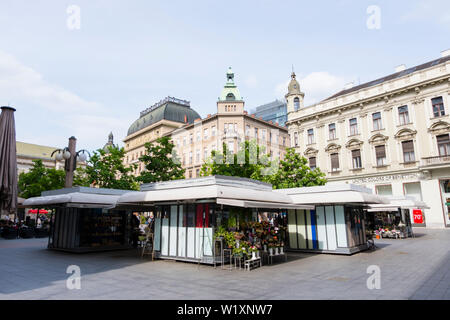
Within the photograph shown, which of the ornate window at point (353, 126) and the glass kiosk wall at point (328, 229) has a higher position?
the ornate window at point (353, 126)

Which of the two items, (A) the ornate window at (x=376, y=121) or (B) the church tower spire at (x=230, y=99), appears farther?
(B) the church tower spire at (x=230, y=99)

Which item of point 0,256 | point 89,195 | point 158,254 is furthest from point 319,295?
point 0,256

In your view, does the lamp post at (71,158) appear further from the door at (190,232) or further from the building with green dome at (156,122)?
the building with green dome at (156,122)

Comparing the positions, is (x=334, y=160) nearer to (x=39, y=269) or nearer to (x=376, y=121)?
(x=376, y=121)

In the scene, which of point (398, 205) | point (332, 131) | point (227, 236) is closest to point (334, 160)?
point (332, 131)

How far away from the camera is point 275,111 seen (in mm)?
167500

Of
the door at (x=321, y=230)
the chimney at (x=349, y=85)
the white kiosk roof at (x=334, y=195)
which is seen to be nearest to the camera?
the white kiosk roof at (x=334, y=195)

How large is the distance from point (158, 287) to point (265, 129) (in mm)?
52091

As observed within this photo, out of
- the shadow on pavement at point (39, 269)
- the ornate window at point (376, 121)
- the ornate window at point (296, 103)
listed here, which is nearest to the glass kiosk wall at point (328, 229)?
the shadow on pavement at point (39, 269)

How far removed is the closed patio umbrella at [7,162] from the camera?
26.3ft

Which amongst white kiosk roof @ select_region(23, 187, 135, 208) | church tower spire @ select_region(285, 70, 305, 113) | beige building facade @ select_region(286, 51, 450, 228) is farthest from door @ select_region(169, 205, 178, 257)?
church tower spire @ select_region(285, 70, 305, 113)

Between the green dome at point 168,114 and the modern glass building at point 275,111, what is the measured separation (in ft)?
307
